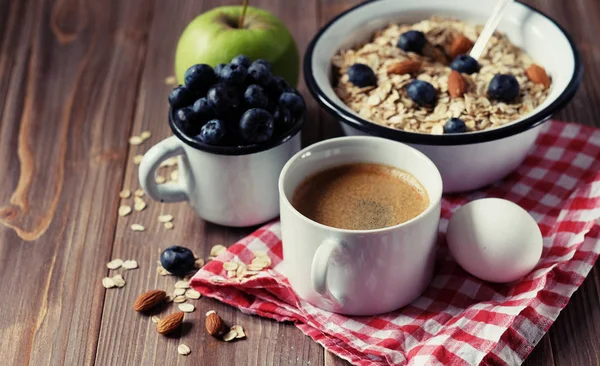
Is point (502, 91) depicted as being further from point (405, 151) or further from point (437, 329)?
point (437, 329)

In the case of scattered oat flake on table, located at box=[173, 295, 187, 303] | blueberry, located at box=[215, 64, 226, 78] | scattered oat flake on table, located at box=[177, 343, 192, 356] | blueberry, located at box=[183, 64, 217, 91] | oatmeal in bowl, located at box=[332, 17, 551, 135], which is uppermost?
blueberry, located at box=[183, 64, 217, 91]

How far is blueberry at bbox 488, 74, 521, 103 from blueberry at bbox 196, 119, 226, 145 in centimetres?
46

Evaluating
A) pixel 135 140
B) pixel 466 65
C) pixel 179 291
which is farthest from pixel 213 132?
pixel 466 65

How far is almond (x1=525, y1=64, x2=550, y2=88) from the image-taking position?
142 centimetres

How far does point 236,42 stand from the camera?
1455 millimetres

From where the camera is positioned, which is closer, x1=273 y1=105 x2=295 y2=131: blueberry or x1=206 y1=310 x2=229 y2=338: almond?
x1=206 y1=310 x2=229 y2=338: almond

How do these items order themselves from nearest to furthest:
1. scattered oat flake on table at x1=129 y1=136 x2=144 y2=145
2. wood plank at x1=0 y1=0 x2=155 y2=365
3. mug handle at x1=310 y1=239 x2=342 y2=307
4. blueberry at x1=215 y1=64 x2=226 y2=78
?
mug handle at x1=310 y1=239 x2=342 y2=307 → wood plank at x1=0 y1=0 x2=155 y2=365 → blueberry at x1=215 y1=64 x2=226 y2=78 → scattered oat flake on table at x1=129 y1=136 x2=144 y2=145

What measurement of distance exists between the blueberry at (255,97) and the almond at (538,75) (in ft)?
1.58

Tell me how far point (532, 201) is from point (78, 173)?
774 mm

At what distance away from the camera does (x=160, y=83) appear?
66.4 inches

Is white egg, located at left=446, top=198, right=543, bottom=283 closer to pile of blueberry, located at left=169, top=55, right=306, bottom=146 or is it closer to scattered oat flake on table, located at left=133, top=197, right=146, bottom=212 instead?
pile of blueberry, located at left=169, top=55, right=306, bottom=146

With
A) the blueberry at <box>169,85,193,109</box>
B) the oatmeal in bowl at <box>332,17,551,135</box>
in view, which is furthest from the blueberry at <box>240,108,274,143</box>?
the oatmeal in bowl at <box>332,17,551,135</box>

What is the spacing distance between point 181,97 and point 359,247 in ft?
1.24

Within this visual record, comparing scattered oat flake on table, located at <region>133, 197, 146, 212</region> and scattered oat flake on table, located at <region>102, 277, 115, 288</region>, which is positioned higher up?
scattered oat flake on table, located at <region>102, 277, 115, 288</region>
